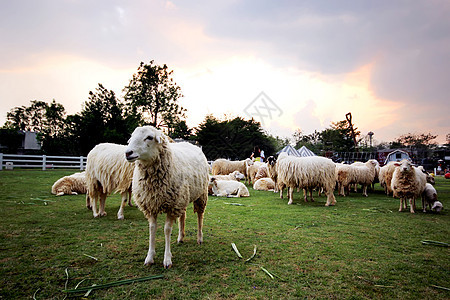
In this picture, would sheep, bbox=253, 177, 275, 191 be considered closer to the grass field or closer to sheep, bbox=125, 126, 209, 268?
the grass field

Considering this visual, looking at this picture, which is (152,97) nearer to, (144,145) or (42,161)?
(42,161)

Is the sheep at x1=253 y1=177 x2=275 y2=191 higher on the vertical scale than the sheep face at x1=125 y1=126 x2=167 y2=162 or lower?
lower

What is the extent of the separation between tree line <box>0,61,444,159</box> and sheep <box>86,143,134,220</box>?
70.1ft

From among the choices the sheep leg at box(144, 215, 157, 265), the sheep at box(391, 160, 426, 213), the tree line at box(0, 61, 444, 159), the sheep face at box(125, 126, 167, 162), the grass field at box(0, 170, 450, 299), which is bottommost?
the grass field at box(0, 170, 450, 299)

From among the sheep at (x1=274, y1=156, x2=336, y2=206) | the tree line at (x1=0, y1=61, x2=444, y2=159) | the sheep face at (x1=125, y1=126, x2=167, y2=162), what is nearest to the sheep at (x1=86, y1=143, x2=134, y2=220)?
the sheep face at (x1=125, y1=126, x2=167, y2=162)

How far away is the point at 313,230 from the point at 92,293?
412 cm

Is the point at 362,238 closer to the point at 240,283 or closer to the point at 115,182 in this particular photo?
the point at 240,283

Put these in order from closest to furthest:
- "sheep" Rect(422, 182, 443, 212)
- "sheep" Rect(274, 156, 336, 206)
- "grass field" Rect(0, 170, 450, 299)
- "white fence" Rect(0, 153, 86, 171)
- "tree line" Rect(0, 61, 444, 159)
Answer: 1. "grass field" Rect(0, 170, 450, 299)
2. "sheep" Rect(422, 182, 443, 212)
3. "sheep" Rect(274, 156, 336, 206)
4. "white fence" Rect(0, 153, 86, 171)
5. "tree line" Rect(0, 61, 444, 159)

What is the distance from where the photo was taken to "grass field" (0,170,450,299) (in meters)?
2.47

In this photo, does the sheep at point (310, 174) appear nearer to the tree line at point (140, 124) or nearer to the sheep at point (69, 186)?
the sheep at point (69, 186)

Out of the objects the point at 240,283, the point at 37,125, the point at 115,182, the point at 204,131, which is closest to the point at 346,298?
the point at 240,283

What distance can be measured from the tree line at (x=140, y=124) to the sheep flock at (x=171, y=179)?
19.5 m

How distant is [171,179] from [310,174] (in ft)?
21.4

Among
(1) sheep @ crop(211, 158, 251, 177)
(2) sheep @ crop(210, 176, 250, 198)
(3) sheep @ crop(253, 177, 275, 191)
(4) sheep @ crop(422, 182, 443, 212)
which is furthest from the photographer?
(1) sheep @ crop(211, 158, 251, 177)
